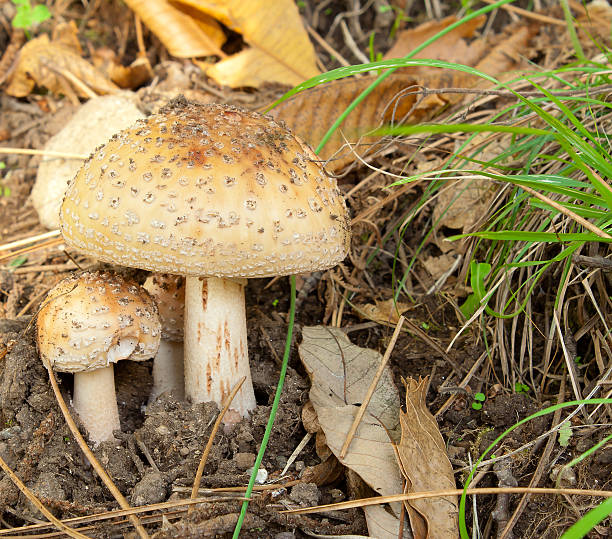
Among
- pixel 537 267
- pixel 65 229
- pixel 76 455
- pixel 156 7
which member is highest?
pixel 156 7

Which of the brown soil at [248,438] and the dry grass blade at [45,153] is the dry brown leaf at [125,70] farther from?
the brown soil at [248,438]

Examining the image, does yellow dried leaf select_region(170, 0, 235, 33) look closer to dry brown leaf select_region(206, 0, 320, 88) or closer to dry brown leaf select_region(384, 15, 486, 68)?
dry brown leaf select_region(206, 0, 320, 88)

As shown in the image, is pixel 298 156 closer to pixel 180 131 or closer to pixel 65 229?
pixel 180 131

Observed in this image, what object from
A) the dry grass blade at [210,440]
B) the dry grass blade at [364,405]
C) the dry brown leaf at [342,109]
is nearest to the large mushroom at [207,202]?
the dry grass blade at [364,405]

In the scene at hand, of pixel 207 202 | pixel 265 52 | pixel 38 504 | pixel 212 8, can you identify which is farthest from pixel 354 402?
pixel 212 8

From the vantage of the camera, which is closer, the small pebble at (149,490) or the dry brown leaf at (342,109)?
the small pebble at (149,490)

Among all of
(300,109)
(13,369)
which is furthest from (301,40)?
(13,369)

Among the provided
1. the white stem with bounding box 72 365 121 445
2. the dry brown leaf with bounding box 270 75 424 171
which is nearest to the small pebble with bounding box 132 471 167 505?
the white stem with bounding box 72 365 121 445
